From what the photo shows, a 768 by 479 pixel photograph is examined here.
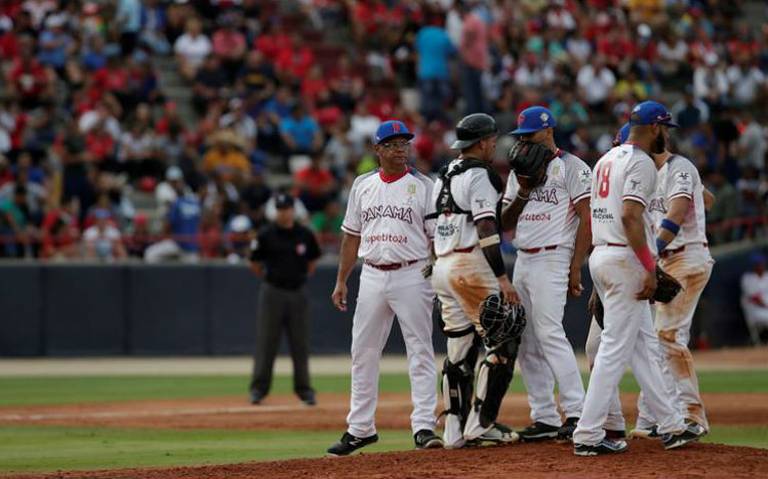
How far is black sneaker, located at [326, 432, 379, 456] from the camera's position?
10.5 meters

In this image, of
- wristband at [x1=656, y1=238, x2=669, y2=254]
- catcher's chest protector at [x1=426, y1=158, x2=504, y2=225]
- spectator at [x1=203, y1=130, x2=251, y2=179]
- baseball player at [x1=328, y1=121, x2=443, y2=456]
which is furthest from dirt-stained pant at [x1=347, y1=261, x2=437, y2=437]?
spectator at [x1=203, y1=130, x2=251, y2=179]

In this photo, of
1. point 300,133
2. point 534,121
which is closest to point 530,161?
point 534,121

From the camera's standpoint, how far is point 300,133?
1008 inches

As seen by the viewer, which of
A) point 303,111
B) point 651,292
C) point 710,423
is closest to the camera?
point 651,292

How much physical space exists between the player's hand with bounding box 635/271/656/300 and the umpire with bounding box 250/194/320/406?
6921 mm

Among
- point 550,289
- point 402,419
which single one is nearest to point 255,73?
point 402,419

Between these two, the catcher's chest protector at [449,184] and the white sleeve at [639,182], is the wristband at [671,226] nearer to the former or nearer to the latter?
the white sleeve at [639,182]

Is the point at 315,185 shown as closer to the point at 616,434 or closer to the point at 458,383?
the point at 458,383

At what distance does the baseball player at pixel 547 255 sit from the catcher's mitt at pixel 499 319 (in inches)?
10.2

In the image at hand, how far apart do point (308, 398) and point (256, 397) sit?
0.57 m

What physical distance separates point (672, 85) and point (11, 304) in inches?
608

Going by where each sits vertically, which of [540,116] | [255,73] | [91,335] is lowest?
[91,335]

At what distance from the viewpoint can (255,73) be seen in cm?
2644

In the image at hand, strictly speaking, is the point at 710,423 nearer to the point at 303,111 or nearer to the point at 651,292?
the point at 651,292
